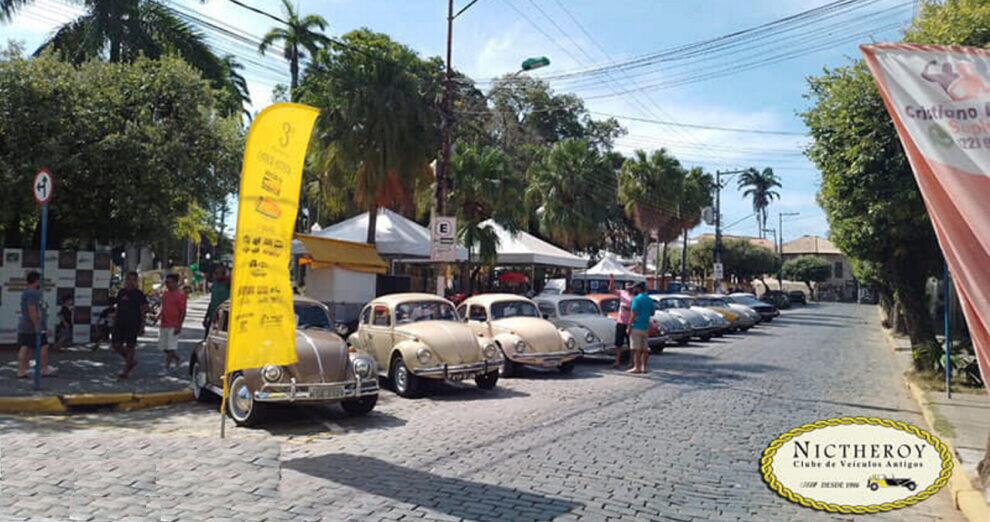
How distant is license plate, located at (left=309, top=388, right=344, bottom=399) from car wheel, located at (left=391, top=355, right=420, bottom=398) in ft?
8.03

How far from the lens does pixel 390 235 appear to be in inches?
901

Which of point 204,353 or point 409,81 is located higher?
point 409,81

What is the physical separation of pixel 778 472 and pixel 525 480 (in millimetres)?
2389

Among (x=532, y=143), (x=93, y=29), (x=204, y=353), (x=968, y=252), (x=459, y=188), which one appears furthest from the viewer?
(x=532, y=143)

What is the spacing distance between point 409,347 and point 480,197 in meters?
15.2

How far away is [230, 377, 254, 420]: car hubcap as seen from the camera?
864 centimetres

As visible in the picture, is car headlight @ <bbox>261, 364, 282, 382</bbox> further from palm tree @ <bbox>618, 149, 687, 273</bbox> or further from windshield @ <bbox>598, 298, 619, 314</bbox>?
palm tree @ <bbox>618, 149, 687, 273</bbox>

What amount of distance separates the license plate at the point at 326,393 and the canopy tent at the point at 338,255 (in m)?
11.0

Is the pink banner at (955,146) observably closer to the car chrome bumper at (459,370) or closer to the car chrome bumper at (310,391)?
the car chrome bumper at (310,391)

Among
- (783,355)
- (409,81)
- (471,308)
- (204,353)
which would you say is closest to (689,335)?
(783,355)

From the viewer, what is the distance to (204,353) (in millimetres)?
10273

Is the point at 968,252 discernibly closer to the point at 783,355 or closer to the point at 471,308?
the point at 471,308

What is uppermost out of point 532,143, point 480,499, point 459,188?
point 532,143

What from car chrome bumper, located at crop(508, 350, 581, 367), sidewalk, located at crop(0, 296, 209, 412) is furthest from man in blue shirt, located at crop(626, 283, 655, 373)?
sidewalk, located at crop(0, 296, 209, 412)
